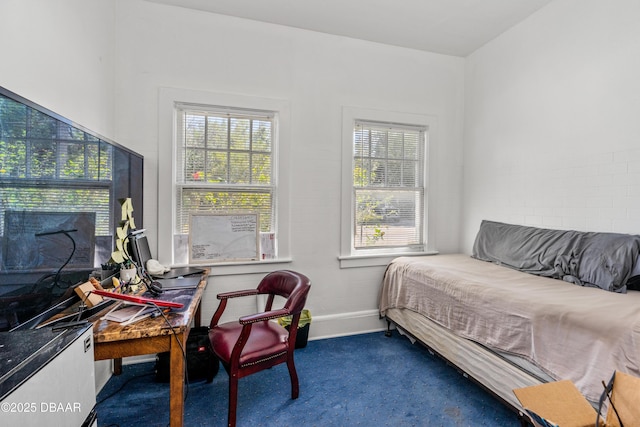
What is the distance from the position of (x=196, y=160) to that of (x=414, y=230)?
7.81 feet

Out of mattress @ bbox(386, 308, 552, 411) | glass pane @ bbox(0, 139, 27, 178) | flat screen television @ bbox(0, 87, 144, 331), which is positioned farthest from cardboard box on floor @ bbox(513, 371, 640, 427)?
glass pane @ bbox(0, 139, 27, 178)

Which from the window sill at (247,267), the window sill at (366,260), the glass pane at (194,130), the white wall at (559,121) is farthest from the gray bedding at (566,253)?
the glass pane at (194,130)

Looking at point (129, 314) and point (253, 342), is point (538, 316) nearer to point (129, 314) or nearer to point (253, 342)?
point (253, 342)

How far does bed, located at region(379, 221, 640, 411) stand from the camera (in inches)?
56.9

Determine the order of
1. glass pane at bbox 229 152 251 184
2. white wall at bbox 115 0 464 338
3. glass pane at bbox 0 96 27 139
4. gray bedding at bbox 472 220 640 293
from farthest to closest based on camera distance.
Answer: glass pane at bbox 229 152 251 184 → white wall at bbox 115 0 464 338 → gray bedding at bbox 472 220 640 293 → glass pane at bbox 0 96 27 139

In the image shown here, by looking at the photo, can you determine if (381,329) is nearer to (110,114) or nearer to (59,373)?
(59,373)

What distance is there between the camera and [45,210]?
1.17 metres

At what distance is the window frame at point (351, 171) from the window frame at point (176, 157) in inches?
22.8

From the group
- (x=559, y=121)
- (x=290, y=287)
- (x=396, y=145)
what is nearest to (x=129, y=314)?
(x=290, y=287)

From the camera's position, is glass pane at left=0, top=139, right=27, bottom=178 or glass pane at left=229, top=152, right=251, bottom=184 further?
glass pane at left=229, top=152, right=251, bottom=184

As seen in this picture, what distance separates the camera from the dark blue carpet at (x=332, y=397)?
1863 mm

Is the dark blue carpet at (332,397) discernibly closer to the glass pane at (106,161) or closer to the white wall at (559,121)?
the glass pane at (106,161)

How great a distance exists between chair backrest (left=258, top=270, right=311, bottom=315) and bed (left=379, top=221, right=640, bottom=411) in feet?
3.67

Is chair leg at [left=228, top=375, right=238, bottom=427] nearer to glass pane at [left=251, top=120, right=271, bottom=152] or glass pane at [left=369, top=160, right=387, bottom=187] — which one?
glass pane at [left=251, top=120, right=271, bottom=152]
